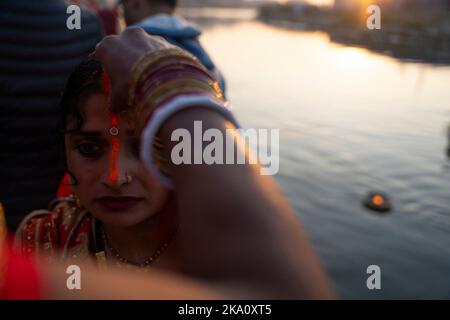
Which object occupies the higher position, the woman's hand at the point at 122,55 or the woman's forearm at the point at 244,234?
the woman's hand at the point at 122,55

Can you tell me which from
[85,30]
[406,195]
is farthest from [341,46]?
[85,30]

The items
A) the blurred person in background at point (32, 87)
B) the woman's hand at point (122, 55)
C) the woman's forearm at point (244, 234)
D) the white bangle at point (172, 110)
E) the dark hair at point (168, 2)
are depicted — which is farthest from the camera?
the dark hair at point (168, 2)

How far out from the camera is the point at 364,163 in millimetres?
7199

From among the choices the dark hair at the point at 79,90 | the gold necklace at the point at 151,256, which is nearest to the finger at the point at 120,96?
the dark hair at the point at 79,90

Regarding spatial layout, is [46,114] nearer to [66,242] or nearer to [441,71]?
[66,242]

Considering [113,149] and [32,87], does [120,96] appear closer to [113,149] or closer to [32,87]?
[113,149]

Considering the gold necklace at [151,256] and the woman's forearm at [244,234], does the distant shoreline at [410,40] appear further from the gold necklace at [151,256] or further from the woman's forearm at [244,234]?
the woman's forearm at [244,234]

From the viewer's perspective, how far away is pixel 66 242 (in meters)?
1.70

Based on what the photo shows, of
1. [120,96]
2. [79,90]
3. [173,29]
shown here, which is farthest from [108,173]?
[173,29]

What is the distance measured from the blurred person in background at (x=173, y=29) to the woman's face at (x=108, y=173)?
1.12 metres

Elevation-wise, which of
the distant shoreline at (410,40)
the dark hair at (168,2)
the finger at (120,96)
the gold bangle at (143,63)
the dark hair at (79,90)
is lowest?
the finger at (120,96)

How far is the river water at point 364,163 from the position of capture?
460 cm

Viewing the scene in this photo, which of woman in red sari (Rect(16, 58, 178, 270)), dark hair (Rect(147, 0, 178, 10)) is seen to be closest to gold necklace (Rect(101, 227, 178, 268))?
woman in red sari (Rect(16, 58, 178, 270))
